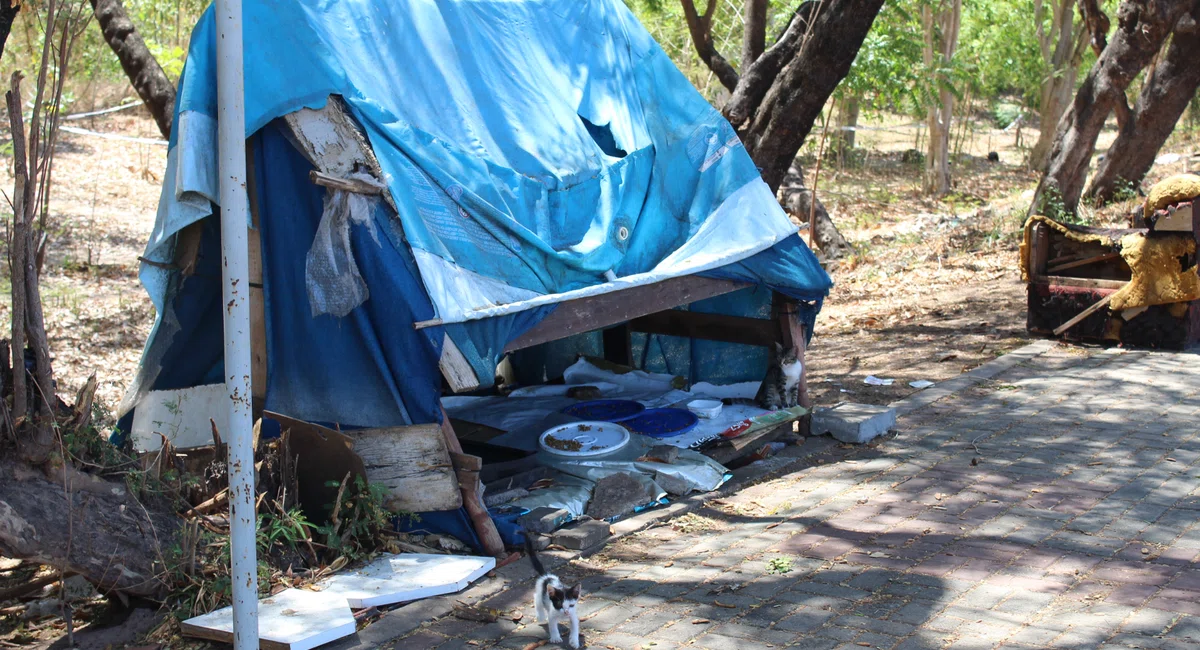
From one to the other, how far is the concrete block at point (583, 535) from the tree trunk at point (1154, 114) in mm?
9578

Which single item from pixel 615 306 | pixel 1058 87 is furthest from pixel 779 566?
Result: pixel 1058 87

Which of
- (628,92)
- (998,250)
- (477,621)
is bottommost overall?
(477,621)

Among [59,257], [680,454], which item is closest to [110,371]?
[59,257]

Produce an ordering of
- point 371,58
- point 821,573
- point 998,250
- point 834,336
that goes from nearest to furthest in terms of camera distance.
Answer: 1. point 821,573
2. point 371,58
3. point 834,336
4. point 998,250

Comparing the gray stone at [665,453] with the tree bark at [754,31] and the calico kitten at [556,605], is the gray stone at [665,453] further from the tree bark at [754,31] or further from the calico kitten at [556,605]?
the tree bark at [754,31]

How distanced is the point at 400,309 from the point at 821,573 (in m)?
2.17

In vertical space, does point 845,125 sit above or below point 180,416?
above

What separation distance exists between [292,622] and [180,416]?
6.17 ft

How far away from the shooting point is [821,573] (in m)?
4.55

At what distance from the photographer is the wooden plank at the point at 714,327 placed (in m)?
6.96

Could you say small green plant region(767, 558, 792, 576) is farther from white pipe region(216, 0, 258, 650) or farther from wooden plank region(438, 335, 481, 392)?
white pipe region(216, 0, 258, 650)

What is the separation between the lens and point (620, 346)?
26.4 ft

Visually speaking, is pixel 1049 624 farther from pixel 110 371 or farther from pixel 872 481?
pixel 110 371

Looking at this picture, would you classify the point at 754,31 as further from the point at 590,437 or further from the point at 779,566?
the point at 779,566
